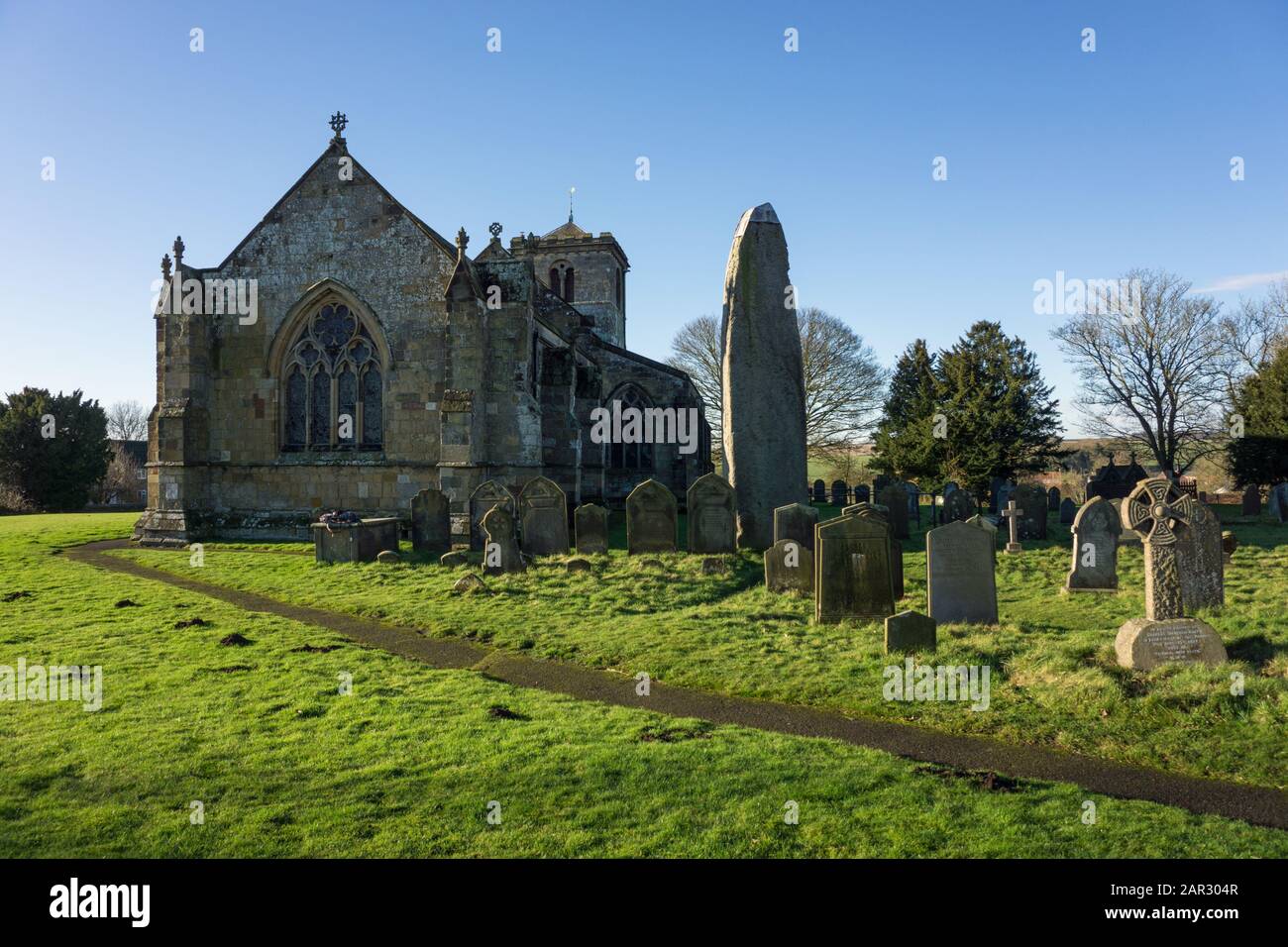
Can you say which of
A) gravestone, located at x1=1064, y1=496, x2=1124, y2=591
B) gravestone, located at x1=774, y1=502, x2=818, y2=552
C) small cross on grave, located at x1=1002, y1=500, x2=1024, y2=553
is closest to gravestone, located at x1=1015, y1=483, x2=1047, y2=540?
small cross on grave, located at x1=1002, y1=500, x2=1024, y2=553

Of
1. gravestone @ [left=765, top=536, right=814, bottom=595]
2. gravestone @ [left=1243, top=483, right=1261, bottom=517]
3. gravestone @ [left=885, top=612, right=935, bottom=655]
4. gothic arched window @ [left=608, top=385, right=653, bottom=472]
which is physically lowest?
gravestone @ [left=885, top=612, right=935, bottom=655]

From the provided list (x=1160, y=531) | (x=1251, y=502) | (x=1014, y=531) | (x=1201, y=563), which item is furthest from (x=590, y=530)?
(x=1251, y=502)

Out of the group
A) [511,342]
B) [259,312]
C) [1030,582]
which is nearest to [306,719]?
[1030,582]

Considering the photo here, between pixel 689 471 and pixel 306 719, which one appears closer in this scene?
pixel 306 719

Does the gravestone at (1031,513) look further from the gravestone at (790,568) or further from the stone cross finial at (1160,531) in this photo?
→ the stone cross finial at (1160,531)

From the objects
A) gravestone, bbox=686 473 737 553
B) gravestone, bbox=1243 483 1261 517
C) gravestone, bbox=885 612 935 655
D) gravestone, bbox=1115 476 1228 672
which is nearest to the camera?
gravestone, bbox=1115 476 1228 672

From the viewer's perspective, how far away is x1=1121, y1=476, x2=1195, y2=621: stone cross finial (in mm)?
8016

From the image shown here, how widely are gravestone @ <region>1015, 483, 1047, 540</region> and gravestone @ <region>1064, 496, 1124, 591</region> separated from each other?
6.33 metres

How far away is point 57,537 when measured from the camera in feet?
71.3

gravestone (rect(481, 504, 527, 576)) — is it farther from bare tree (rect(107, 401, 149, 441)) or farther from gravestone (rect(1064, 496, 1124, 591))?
bare tree (rect(107, 401, 149, 441))

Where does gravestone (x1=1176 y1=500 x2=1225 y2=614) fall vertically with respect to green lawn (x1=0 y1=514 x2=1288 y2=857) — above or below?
above
